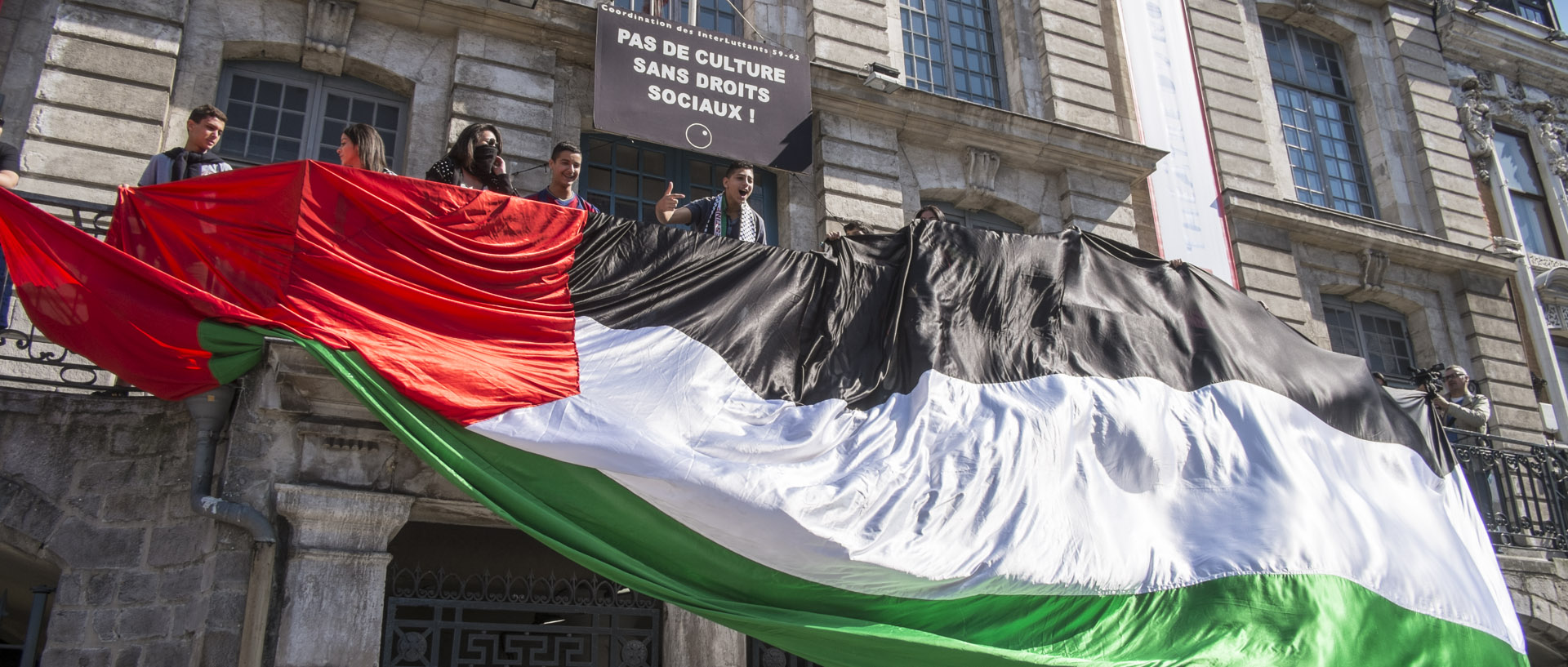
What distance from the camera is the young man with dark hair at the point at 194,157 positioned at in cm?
719

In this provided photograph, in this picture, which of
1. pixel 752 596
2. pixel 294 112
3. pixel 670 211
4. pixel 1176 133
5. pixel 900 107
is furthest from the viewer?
pixel 1176 133

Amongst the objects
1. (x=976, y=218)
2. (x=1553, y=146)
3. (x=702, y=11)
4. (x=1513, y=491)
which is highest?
(x=1553, y=146)

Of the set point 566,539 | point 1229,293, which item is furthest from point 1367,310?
point 566,539

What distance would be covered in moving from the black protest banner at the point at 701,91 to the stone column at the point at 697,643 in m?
4.69

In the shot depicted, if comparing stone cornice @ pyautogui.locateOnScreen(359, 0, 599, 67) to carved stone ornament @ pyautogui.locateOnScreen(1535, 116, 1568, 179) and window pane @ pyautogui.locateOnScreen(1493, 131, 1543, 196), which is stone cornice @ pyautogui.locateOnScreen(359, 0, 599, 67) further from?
carved stone ornament @ pyautogui.locateOnScreen(1535, 116, 1568, 179)

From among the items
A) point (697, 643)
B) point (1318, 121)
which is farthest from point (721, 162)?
point (1318, 121)

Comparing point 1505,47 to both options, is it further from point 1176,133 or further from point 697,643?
point 697,643

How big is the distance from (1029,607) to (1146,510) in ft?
4.09

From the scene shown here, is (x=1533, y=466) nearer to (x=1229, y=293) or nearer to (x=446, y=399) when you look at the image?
(x=1229, y=293)

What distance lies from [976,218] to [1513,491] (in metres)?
5.66

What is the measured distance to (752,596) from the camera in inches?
233

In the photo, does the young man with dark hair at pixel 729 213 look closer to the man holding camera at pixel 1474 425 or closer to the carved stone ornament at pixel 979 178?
the carved stone ornament at pixel 979 178

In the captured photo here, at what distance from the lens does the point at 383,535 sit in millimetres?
6629

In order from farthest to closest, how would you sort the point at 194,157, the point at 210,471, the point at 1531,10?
the point at 1531,10, the point at 194,157, the point at 210,471
